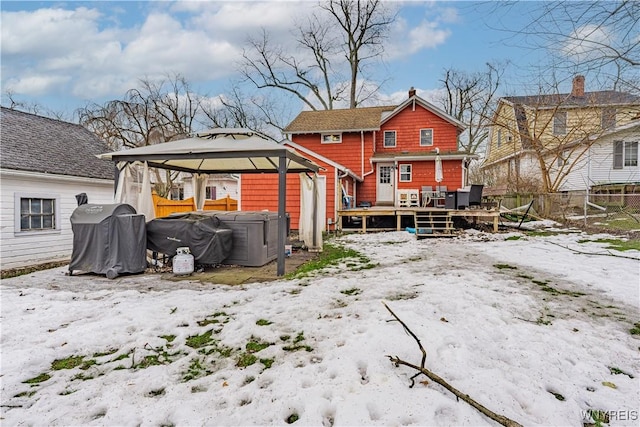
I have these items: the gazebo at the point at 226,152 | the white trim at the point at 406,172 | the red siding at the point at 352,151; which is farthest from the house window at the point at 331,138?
the gazebo at the point at 226,152

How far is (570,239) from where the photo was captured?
849cm

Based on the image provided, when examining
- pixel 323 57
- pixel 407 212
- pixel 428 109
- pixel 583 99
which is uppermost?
pixel 323 57

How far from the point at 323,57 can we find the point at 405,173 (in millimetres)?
12622

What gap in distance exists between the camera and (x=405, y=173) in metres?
15.6

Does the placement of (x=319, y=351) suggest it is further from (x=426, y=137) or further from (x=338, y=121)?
(x=426, y=137)

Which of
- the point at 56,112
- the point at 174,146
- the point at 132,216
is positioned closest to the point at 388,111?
the point at 174,146

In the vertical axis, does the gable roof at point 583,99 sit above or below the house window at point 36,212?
above

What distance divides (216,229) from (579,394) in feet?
17.1

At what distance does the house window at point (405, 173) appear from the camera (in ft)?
51.0

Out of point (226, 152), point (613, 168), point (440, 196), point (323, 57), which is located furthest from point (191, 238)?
point (323, 57)

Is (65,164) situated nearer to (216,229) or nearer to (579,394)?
(216,229)

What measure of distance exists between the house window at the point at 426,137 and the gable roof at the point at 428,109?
890mm

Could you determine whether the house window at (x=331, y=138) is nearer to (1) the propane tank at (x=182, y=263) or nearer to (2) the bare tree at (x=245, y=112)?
(2) the bare tree at (x=245, y=112)

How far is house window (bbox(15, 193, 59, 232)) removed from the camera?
8.00 m
